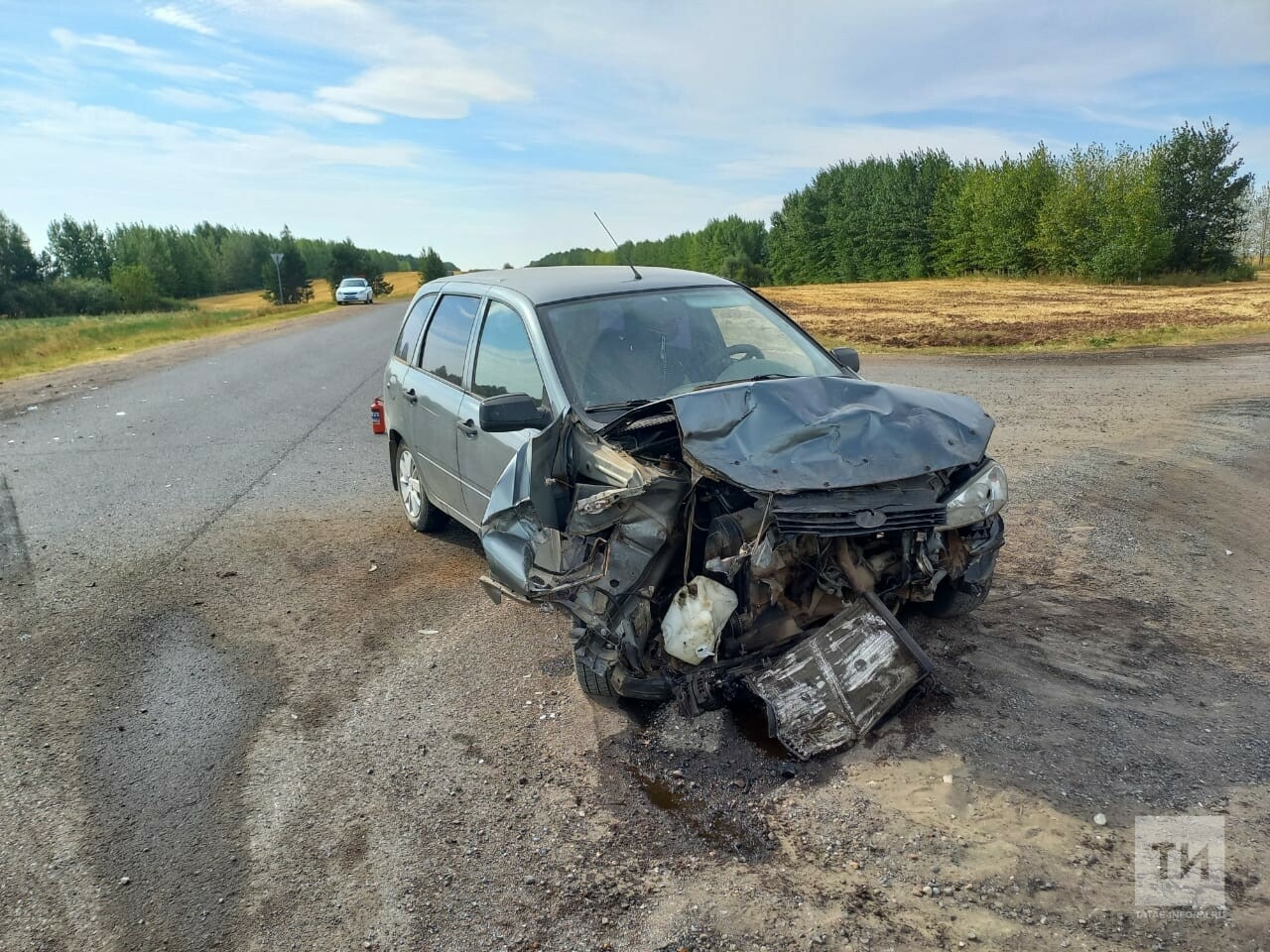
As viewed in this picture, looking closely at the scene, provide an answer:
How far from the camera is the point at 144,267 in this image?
87562 millimetres

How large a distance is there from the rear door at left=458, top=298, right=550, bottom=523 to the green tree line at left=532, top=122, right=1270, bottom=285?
42424 millimetres

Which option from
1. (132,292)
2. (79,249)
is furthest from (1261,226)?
(79,249)

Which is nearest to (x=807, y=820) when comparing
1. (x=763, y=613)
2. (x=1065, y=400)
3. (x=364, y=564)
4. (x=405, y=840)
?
(x=763, y=613)

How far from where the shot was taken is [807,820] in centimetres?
323

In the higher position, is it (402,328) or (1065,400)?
(402,328)

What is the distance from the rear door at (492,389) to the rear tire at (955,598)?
7.05ft

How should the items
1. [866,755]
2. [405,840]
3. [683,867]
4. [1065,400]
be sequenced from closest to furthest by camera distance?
1. [683,867]
2. [405,840]
3. [866,755]
4. [1065,400]

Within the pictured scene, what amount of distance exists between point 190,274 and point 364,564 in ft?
375

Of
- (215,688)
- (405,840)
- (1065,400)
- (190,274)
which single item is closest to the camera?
(405,840)

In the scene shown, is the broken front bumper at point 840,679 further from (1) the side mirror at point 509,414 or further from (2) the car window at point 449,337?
(2) the car window at point 449,337

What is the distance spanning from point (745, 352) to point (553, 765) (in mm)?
2552

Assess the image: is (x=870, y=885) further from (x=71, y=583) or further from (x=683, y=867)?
(x=71, y=583)

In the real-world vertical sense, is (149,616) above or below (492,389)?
below

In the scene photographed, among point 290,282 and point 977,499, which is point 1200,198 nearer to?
point 977,499
